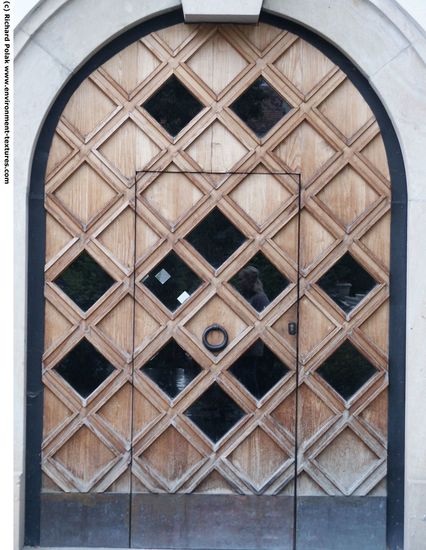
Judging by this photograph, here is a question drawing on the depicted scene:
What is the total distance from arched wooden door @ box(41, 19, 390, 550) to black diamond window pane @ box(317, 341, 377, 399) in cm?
2

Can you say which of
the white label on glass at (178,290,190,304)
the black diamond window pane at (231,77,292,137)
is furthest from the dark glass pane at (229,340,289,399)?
the black diamond window pane at (231,77,292,137)

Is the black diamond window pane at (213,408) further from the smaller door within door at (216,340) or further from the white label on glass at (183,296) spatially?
the white label on glass at (183,296)

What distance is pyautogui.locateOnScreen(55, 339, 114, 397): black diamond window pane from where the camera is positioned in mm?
8180

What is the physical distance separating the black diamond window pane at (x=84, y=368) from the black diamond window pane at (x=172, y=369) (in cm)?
31

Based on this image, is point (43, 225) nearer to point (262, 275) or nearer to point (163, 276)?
point (163, 276)

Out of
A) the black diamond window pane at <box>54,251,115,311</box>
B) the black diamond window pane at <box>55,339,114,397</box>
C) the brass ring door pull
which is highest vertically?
the black diamond window pane at <box>54,251,115,311</box>

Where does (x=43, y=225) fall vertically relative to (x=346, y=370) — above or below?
above

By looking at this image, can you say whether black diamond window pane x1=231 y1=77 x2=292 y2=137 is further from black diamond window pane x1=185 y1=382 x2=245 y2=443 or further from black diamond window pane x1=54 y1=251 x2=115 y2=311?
black diamond window pane x1=185 y1=382 x2=245 y2=443

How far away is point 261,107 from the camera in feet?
26.8

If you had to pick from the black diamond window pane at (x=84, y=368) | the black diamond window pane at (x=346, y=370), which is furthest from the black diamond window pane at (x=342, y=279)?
the black diamond window pane at (x=84, y=368)

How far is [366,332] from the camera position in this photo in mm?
Answer: 8172

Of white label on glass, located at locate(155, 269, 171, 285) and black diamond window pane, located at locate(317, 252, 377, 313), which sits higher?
white label on glass, located at locate(155, 269, 171, 285)

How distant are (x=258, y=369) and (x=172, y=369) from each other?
62 centimetres

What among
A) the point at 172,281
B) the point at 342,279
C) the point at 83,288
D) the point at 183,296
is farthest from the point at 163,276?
the point at 342,279
